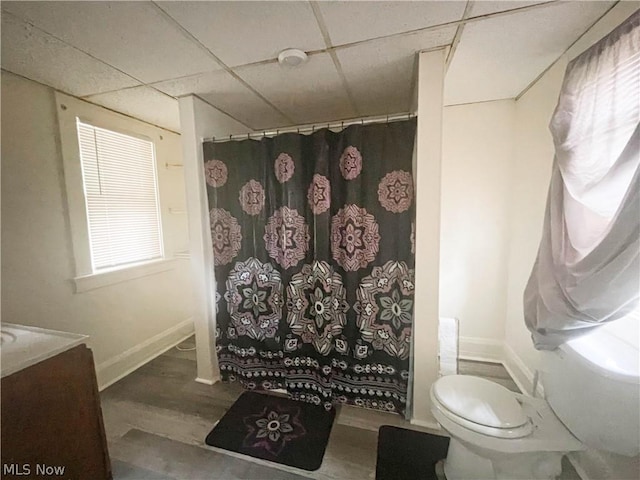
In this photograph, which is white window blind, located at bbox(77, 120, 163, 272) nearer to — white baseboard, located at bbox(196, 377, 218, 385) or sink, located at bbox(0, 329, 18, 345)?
sink, located at bbox(0, 329, 18, 345)

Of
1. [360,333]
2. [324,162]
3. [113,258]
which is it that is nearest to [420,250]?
[360,333]

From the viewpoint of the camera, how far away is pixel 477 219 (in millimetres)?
2193

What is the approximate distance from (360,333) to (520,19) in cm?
178

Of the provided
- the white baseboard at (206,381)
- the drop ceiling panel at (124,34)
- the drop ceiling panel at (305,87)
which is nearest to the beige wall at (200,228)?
the white baseboard at (206,381)

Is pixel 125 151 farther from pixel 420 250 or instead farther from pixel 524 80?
pixel 524 80

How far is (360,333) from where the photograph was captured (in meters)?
1.72

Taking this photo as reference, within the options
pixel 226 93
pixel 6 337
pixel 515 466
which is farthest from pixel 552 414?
pixel 226 93

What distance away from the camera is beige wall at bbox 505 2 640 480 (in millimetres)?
1303

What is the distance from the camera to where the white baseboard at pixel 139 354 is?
206cm

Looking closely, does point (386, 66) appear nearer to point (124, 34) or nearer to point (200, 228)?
point (124, 34)

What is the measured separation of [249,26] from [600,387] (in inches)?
77.4

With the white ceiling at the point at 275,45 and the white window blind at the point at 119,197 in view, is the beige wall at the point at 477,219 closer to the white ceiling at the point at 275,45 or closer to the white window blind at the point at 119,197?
the white ceiling at the point at 275,45

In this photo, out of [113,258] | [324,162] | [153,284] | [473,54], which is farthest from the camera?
A: [153,284]

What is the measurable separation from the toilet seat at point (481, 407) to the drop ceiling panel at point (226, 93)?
2110 mm
